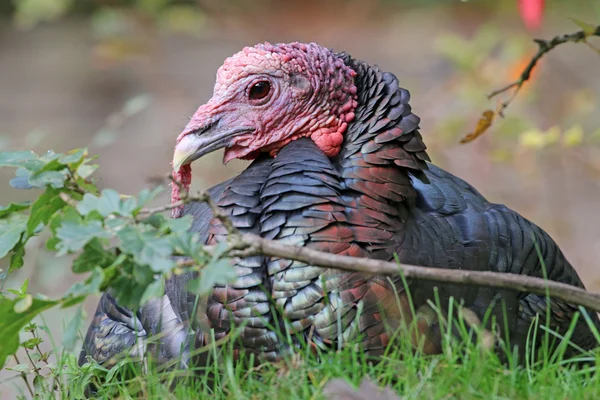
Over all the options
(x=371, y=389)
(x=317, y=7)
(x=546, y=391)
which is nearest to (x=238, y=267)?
(x=371, y=389)

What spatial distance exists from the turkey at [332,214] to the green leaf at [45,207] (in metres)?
0.46

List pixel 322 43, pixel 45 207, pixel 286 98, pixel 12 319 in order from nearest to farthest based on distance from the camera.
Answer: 1. pixel 12 319
2. pixel 45 207
3. pixel 286 98
4. pixel 322 43

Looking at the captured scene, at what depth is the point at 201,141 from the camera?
108 inches

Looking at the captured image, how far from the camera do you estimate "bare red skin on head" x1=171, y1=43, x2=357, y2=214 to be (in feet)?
9.14

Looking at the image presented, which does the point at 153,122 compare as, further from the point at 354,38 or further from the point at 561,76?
the point at 561,76

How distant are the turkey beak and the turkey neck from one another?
1.05ft

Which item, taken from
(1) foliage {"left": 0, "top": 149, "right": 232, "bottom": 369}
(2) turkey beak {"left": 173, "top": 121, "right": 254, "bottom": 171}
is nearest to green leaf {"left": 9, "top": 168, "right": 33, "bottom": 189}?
(1) foliage {"left": 0, "top": 149, "right": 232, "bottom": 369}

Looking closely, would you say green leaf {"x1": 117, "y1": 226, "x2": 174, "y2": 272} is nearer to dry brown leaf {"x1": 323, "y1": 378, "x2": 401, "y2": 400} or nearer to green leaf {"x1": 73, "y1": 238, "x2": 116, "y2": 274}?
green leaf {"x1": 73, "y1": 238, "x2": 116, "y2": 274}

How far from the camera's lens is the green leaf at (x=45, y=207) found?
2.25 meters

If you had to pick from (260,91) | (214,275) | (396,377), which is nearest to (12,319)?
(214,275)

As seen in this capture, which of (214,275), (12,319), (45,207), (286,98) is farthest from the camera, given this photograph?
(286,98)

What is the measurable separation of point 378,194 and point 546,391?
711 mm

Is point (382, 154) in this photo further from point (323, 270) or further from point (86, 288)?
point (86, 288)

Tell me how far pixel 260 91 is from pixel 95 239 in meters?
0.90
